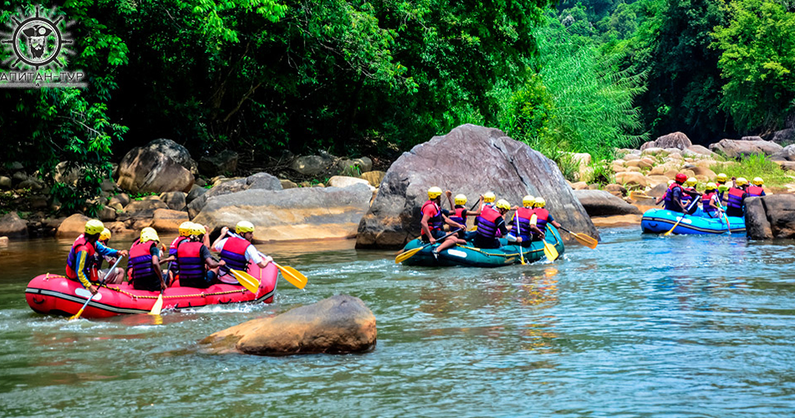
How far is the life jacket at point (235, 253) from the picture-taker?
32.2 feet

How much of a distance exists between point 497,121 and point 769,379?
19562 mm

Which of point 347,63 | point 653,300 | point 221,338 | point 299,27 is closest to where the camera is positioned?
point 221,338

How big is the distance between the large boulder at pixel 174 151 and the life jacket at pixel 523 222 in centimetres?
1087

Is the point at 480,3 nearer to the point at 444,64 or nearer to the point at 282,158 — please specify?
the point at 444,64

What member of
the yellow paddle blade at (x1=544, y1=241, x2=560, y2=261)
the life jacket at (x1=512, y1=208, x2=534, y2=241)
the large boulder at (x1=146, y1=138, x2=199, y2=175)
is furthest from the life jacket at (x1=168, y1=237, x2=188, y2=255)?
the large boulder at (x1=146, y1=138, x2=199, y2=175)

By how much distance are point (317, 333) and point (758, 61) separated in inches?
1687

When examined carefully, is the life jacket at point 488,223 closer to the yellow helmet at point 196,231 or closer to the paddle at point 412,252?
the paddle at point 412,252

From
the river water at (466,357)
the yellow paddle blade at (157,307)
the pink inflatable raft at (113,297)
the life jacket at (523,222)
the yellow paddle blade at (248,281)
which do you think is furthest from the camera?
the life jacket at (523,222)

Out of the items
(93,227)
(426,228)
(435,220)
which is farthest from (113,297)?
(435,220)

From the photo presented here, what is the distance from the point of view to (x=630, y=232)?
1747 centimetres

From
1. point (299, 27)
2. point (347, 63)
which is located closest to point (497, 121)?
point (347, 63)

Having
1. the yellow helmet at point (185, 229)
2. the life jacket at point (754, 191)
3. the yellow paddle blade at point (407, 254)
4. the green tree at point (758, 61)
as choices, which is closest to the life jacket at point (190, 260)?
the yellow helmet at point (185, 229)

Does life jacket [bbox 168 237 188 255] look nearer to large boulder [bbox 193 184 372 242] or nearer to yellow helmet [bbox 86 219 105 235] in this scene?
yellow helmet [bbox 86 219 105 235]

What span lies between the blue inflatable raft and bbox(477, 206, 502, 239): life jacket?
233 inches
